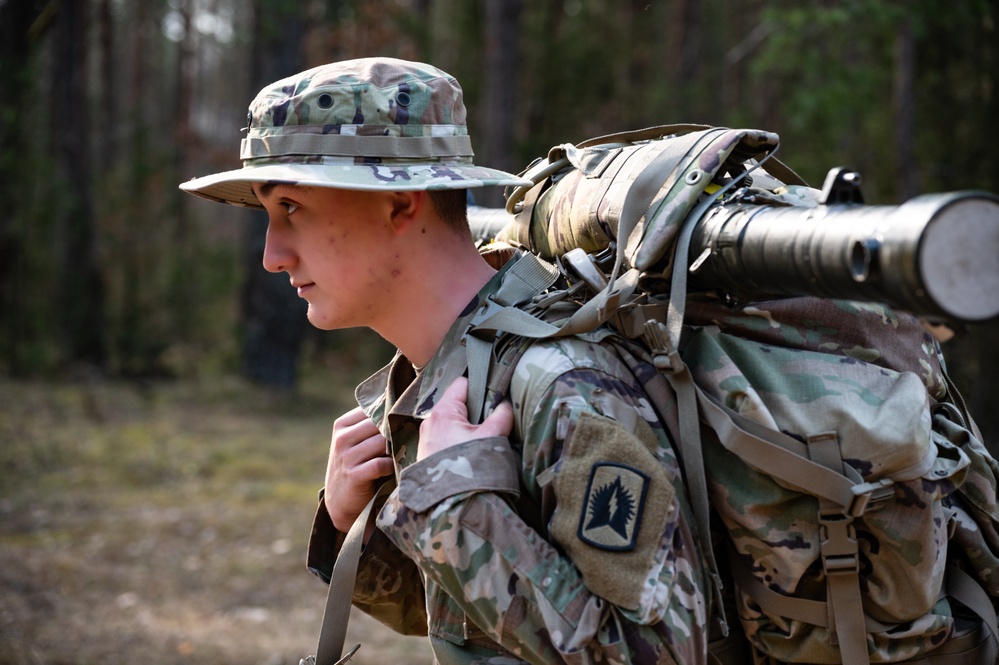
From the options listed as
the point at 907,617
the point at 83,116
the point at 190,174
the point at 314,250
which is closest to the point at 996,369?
the point at 907,617

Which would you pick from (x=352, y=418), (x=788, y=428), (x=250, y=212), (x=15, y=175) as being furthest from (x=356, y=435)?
(x=250, y=212)

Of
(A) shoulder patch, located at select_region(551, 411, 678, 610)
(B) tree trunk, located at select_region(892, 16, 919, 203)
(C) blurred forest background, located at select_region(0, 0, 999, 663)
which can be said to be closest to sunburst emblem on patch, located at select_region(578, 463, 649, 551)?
(A) shoulder patch, located at select_region(551, 411, 678, 610)

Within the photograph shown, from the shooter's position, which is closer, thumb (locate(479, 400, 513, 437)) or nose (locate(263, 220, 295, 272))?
thumb (locate(479, 400, 513, 437))

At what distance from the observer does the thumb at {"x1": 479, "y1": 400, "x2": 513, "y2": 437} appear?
6.02ft

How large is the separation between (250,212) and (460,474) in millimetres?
11928

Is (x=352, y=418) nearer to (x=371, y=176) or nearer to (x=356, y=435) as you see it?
(x=356, y=435)

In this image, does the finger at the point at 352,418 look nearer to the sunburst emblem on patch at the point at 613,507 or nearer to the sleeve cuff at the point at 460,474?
the sleeve cuff at the point at 460,474

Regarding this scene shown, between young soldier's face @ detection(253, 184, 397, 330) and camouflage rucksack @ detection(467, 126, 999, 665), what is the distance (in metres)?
0.26

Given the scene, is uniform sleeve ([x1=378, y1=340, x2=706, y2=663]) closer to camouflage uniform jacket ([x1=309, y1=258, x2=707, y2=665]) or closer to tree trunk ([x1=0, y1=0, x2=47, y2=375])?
camouflage uniform jacket ([x1=309, y1=258, x2=707, y2=665])

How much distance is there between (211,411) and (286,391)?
121 centimetres

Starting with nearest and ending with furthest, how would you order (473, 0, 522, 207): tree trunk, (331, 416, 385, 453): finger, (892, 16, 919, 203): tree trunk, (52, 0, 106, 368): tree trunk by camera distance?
(331, 416, 385, 453): finger < (892, 16, 919, 203): tree trunk < (473, 0, 522, 207): tree trunk < (52, 0, 106, 368): tree trunk

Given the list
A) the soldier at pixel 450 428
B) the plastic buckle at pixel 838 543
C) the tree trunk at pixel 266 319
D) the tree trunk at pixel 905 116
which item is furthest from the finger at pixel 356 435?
the tree trunk at pixel 266 319

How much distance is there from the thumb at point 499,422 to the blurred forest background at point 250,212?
343cm

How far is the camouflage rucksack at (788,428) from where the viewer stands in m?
1.79
